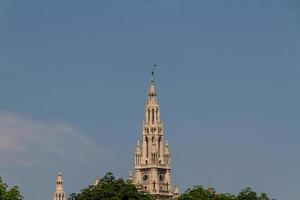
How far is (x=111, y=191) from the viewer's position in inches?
7470

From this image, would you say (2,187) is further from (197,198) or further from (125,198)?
(197,198)

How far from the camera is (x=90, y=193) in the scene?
19112cm

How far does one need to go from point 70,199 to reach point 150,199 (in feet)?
33.1

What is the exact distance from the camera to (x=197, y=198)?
19975 cm

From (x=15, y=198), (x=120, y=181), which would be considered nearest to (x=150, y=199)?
(x=120, y=181)

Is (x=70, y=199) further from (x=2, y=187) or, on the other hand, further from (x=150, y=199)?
(x=2, y=187)

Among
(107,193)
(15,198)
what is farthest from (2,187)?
(107,193)

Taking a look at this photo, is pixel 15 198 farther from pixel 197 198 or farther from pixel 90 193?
pixel 197 198

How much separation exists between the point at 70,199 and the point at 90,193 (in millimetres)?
5456

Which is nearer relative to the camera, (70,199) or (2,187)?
(2,187)

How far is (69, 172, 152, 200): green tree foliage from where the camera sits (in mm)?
189500

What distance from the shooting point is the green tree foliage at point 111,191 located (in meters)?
190

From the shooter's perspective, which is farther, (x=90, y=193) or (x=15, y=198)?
(x=90, y=193)

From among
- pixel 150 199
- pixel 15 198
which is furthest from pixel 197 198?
pixel 15 198
